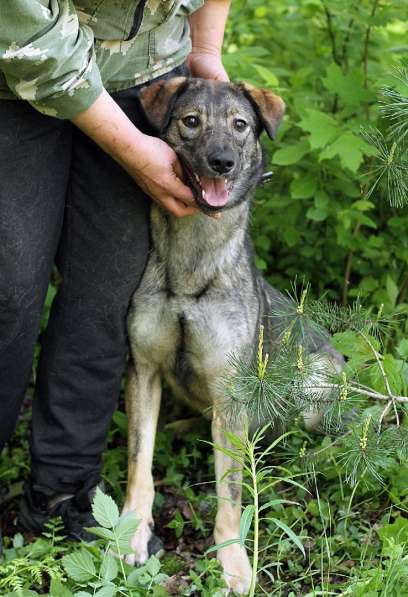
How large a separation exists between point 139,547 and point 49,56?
1.90m

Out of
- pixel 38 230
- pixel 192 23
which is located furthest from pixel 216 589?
pixel 192 23

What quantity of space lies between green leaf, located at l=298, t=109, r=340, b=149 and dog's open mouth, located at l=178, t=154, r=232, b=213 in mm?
765

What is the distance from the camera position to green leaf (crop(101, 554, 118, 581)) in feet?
8.68

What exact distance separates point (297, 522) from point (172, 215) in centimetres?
128

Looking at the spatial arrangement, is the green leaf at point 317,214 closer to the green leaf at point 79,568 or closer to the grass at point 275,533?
the grass at point 275,533

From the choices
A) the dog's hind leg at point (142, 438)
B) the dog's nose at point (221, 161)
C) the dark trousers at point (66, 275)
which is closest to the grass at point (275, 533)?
the dog's hind leg at point (142, 438)

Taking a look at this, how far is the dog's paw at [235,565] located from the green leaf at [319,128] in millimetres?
1688

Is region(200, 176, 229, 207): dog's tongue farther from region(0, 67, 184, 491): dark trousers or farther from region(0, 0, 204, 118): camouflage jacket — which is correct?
region(0, 0, 204, 118): camouflage jacket

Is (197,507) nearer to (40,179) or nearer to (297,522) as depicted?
(297,522)

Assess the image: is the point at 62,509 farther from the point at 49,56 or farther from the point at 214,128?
the point at 49,56

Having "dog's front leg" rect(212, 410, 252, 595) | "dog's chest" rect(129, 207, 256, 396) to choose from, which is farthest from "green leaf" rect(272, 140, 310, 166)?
"dog's front leg" rect(212, 410, 252, 595)

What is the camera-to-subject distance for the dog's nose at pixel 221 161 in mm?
3010

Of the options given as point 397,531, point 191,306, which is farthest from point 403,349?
point 191,306

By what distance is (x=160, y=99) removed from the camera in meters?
3.09
